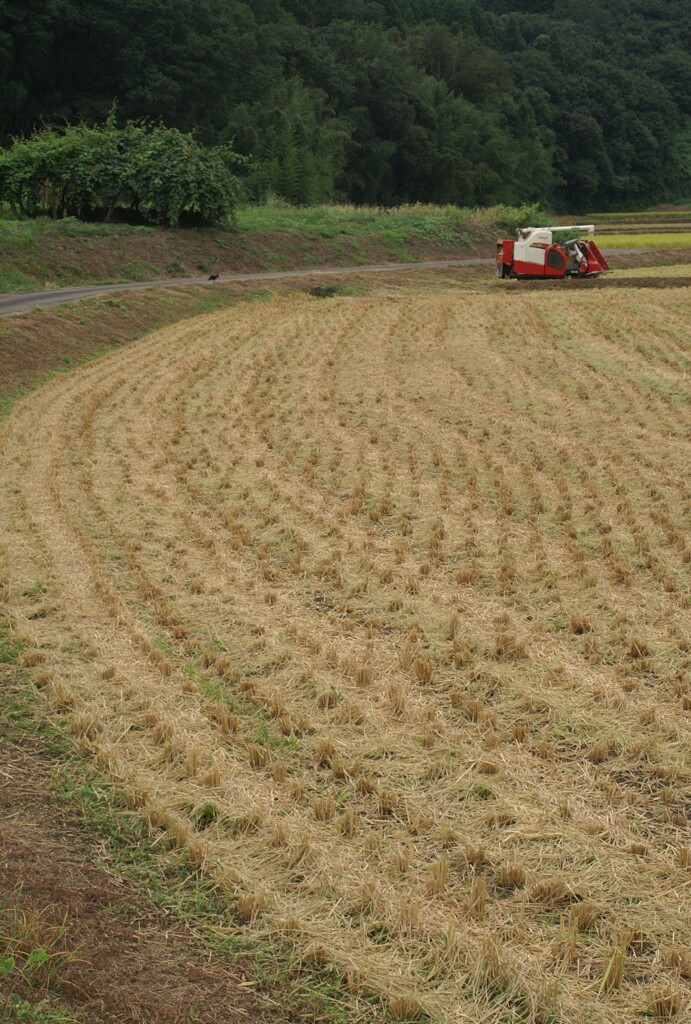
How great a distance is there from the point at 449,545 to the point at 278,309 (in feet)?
52.0

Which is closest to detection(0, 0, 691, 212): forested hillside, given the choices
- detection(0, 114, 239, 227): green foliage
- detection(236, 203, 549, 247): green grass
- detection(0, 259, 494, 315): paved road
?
detection(236, 203, 549, 247): green grass

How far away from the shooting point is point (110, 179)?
3194 cm

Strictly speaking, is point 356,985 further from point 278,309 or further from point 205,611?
point 278,309

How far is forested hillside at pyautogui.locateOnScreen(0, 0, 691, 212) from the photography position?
50594 millimetres

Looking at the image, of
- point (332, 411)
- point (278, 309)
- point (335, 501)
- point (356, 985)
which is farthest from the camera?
point (278, 309)

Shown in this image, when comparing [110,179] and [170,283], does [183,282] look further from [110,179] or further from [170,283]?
[110,179]

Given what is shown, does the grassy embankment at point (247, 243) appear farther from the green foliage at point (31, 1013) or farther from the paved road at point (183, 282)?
the green foliage at point (31, 1013)

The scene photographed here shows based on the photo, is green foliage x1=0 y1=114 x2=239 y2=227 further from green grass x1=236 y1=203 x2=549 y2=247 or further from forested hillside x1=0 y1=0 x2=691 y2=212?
forested hillside x1=0 y1=0 x2=691 y2=212

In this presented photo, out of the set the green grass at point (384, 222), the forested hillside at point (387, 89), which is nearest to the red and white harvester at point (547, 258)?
the green grass at point (384, 222)

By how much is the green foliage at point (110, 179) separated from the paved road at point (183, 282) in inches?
131

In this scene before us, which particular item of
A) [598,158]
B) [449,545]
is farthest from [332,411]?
[598,158]

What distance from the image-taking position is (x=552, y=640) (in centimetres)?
661

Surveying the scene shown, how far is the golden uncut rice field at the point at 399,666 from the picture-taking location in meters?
4.01

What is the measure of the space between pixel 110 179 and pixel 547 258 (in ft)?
44.8
